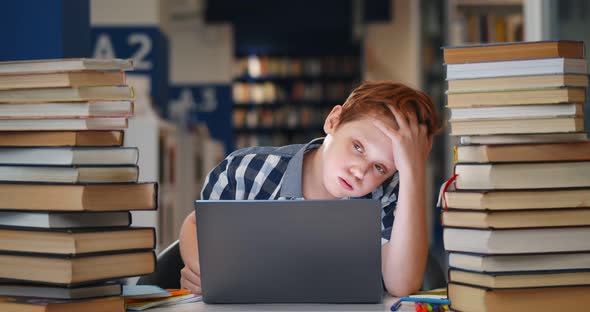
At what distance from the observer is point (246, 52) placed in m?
12.8

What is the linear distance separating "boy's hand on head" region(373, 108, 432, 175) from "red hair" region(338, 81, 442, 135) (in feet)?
0.07

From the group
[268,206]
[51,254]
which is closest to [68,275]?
[51,254]

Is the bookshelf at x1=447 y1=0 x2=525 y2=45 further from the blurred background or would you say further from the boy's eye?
the boy's eye

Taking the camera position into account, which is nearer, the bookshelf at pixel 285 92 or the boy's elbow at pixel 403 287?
the boy's elbow at pixel 403 287

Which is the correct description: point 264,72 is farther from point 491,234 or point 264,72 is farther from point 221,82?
point 491,234

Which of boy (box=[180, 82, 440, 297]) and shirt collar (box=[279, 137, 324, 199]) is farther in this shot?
shirt collar (box=[279, 137, 324, 199])

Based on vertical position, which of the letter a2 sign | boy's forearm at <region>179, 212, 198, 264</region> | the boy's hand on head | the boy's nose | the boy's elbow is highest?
the letter a2 sign

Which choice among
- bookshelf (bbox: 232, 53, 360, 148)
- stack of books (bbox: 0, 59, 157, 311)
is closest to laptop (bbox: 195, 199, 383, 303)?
stack of books (bbox: 0, 59, 157, 311)

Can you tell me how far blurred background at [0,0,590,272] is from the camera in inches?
135

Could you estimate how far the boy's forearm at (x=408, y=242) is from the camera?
1.51 m

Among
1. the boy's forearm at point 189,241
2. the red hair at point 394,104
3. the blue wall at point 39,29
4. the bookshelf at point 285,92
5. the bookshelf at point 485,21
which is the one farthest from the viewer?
the bookshelf at point 285,92

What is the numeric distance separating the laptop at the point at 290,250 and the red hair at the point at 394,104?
372 millimetres

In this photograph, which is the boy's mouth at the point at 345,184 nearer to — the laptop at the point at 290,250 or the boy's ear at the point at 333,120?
the boy's ear at the point at 333,120

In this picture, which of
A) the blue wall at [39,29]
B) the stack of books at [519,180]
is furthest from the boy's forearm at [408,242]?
the blue wall at [39,29]
